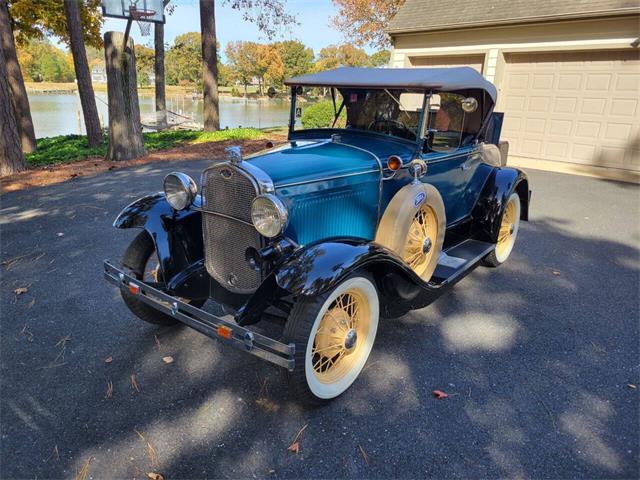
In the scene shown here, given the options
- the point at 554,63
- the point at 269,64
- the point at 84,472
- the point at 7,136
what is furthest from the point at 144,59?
the point at 269,64

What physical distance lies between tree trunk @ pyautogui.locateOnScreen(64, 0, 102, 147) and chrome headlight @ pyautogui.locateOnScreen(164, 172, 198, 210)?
9776mm

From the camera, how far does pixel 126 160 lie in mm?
9383

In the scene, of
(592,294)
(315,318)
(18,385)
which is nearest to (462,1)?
(592,294)

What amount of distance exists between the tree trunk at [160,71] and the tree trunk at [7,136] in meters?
9.64

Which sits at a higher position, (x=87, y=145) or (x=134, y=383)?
(x=87, y=145)

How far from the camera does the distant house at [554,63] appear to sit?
9008 mm

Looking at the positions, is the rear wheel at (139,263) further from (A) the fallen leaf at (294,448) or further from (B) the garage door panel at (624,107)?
(B) the garage door panel at (624,107)

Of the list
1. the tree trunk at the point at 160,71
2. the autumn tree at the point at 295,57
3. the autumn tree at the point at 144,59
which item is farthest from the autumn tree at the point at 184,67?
the tree trunk at the point at 160,71

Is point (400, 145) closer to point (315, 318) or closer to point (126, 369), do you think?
point (315, 318)

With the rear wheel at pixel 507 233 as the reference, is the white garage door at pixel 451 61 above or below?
above

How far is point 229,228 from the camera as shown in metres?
2.82

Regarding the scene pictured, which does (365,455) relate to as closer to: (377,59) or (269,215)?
(269,215)

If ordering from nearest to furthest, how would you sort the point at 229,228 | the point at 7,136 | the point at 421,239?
1. the point at 229,228
2. the point at 421,239
3. the point at 7,136

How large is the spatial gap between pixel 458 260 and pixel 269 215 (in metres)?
2.01
